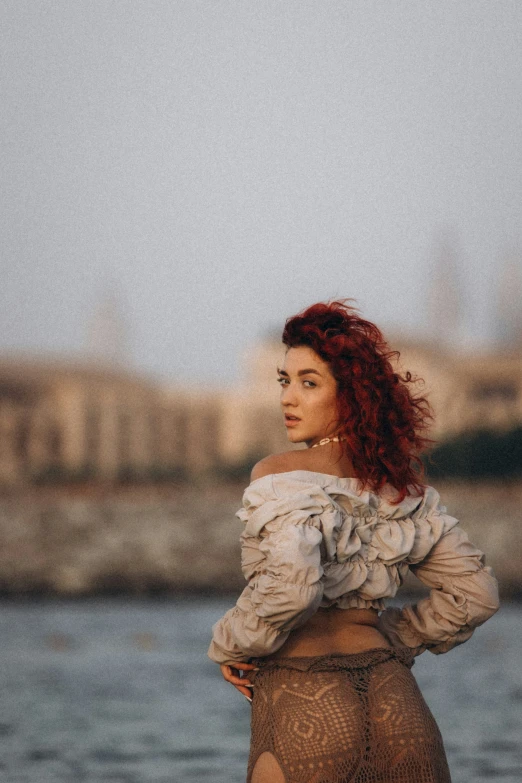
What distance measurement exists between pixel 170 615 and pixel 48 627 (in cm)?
299

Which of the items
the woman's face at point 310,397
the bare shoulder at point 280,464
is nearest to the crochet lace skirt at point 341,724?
the bare shoulder at point 280,464

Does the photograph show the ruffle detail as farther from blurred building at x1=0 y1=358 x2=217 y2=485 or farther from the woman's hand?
blurred building at x1=0 y1=358 x2=217 y2=485

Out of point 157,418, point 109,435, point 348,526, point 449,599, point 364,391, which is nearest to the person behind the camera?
point 348,526

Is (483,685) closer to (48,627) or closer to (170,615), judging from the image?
(48,627)

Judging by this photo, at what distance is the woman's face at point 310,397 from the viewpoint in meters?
3.12

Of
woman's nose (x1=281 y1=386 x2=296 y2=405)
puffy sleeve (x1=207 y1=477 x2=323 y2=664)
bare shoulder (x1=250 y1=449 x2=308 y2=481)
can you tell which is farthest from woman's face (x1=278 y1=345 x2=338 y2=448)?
puffy sleeve (x1=207 y1=477 x2=323 y2=664)

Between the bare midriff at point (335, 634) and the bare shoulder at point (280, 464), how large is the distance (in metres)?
0.32

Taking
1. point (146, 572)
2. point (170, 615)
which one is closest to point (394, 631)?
point (170, 615)

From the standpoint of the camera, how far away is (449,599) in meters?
3.24

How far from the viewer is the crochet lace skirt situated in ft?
9.25

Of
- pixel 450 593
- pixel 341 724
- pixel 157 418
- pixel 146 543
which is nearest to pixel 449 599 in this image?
pixel 450 593

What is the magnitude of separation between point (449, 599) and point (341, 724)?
0.53m

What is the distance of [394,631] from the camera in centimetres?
329

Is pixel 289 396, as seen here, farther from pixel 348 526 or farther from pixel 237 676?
pixel 237 676
